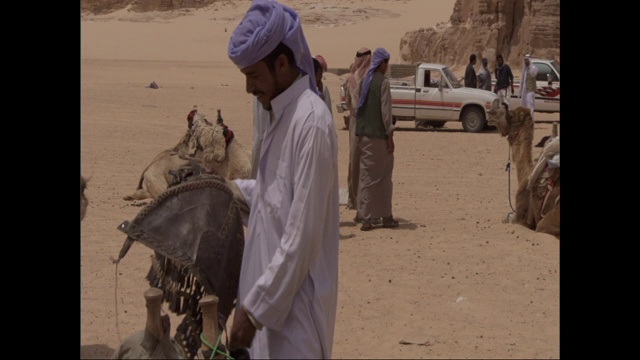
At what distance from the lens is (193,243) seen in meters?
4.00

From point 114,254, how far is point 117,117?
1286cm

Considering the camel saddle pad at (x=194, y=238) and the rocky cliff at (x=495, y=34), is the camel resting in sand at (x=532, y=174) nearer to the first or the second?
the camel saddle pad at (x=194, y=238)

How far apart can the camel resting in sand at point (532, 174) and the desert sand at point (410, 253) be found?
20cm

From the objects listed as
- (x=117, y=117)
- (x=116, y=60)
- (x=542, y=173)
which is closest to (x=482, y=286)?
(x=542, y=173)

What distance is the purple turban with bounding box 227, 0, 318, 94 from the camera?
3.55 m

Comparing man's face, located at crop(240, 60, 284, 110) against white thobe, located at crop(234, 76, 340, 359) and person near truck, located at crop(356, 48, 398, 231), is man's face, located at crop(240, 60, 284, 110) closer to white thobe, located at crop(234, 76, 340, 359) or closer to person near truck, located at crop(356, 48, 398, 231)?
white thobe, located at crop(234, 76, 340, 359)

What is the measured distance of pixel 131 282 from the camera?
322 inches

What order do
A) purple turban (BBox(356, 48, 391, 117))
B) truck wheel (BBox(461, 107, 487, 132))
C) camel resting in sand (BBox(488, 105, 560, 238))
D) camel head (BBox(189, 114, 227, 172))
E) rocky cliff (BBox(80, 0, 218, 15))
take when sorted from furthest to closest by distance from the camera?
rocky cliff (BBox(80, 0, 218, 15))
truck wheel (BBox(461, 107, 487, 132))
purple turban (BBox(356, 48, 391, 117))
camel resting in sand (BBox(488, 105, 560, 238))
camel head (BBox(189, 114, 227, 172))

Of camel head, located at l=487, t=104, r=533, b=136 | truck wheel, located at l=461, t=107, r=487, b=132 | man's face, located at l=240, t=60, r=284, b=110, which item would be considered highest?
man's face, located at l=240, t=60, r=284, b=110

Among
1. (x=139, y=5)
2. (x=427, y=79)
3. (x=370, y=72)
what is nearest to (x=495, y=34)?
(x=427, y=79)

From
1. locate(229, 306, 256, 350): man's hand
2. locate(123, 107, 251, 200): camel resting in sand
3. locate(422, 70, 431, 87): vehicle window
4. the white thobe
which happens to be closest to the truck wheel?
locate(422, 70, 431, 87): vehicle window

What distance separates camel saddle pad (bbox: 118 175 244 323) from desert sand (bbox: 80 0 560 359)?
771 millimetres

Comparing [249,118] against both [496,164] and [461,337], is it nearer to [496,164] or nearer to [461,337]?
[496,164]

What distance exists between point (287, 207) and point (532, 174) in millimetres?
7235
